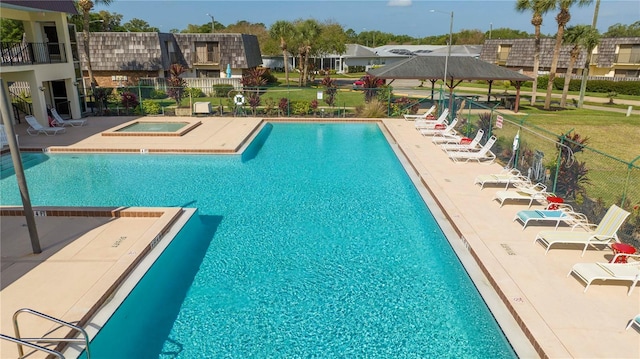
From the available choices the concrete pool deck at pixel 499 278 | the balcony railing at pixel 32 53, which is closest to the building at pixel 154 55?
the balcony railing at pixel 32 53

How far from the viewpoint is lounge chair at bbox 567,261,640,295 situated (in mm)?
6449

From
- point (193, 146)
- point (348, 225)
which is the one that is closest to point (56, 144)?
point (193, 146)

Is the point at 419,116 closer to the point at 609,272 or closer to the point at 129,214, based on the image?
the point at 129,214

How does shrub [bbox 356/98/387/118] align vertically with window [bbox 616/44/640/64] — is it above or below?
below

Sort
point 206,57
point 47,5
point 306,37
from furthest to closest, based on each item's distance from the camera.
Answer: point 306,37, point 206,57, point 47,5

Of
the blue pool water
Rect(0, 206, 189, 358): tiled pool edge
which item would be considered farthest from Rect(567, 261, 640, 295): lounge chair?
Rect(0, 206, 189, 358): tiled pool edge

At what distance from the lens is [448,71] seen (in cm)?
2427

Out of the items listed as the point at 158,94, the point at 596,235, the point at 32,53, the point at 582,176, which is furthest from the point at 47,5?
the point at 596,235

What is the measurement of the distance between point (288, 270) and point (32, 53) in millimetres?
18793

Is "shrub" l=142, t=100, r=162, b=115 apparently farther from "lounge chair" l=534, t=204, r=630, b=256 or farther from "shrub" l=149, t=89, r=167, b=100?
"lounge chair" l=534, t=204, r=630, b=256

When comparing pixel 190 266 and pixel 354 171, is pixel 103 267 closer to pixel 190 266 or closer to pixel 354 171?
pixel 190 266

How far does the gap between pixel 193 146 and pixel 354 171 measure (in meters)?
6.44

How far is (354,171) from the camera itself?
47.3ft

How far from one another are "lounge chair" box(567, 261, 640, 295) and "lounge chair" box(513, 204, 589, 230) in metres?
1.75
